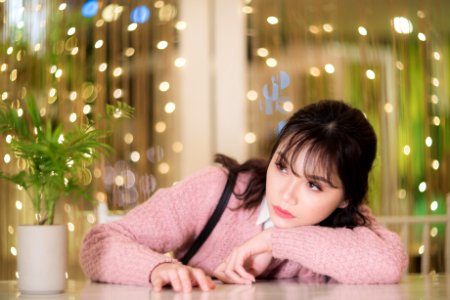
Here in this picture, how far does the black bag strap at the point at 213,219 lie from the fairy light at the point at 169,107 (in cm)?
148

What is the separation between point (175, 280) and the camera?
141cm

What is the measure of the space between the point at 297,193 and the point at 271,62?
5.73 feet

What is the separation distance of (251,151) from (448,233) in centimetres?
100

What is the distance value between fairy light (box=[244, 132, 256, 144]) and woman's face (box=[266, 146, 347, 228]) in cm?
162

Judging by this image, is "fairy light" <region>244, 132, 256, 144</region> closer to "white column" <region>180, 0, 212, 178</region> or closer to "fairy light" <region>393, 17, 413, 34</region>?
"white column" <region>180, 0, 212, 178</region>

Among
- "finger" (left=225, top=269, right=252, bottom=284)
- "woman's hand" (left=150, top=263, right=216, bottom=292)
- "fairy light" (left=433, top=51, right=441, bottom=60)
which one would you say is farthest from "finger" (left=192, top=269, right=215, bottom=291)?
"fairy light" (left=433, top=51, right=441, bottom=60)

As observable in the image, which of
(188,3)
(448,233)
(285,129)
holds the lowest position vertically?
(448,233)

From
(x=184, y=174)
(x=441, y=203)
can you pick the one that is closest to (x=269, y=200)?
(x=184, y=174)

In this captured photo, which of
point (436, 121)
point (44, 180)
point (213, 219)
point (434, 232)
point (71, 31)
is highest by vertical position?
point (71, 31)

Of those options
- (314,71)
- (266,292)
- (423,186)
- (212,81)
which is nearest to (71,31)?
(212,81)

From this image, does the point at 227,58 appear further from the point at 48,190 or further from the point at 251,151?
the point at 48,190

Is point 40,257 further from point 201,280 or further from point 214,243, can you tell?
point 214,243

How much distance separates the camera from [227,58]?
3.26 metres

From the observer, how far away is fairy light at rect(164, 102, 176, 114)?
10.6 ft
